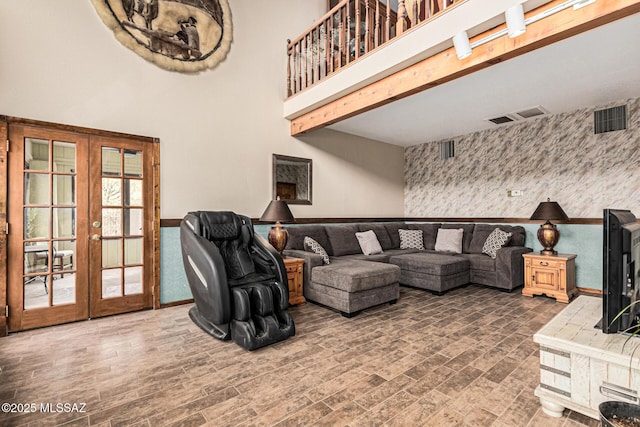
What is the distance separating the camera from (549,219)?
13.6ft

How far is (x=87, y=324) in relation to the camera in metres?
3.12


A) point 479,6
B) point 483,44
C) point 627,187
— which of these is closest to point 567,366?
point 483,44

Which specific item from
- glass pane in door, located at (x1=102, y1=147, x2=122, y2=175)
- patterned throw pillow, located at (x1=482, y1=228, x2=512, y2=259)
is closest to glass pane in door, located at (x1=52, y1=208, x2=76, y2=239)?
glass pane in door, located at (x1=102, y1=147, x2=122, y2=175)

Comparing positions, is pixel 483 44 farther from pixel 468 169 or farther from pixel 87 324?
pixel 87 324

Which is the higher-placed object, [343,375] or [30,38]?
[30,38]

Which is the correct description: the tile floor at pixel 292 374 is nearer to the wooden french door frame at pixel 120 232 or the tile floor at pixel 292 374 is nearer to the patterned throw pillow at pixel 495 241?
the wooden french door frame at pixel 120 232

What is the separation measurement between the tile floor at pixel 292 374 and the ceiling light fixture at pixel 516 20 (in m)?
2.39

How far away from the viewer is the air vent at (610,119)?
4.06m

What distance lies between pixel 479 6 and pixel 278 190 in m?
3.18

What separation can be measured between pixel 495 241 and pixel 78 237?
5.31 meters

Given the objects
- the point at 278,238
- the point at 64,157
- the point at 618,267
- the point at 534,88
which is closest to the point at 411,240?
the point at 278,238

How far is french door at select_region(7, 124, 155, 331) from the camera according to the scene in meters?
2.91

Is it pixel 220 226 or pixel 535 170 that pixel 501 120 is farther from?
pixel 220 226

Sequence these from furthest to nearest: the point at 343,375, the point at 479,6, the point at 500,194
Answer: the point at 500,194
the point at 479,6
the point at 343,375
